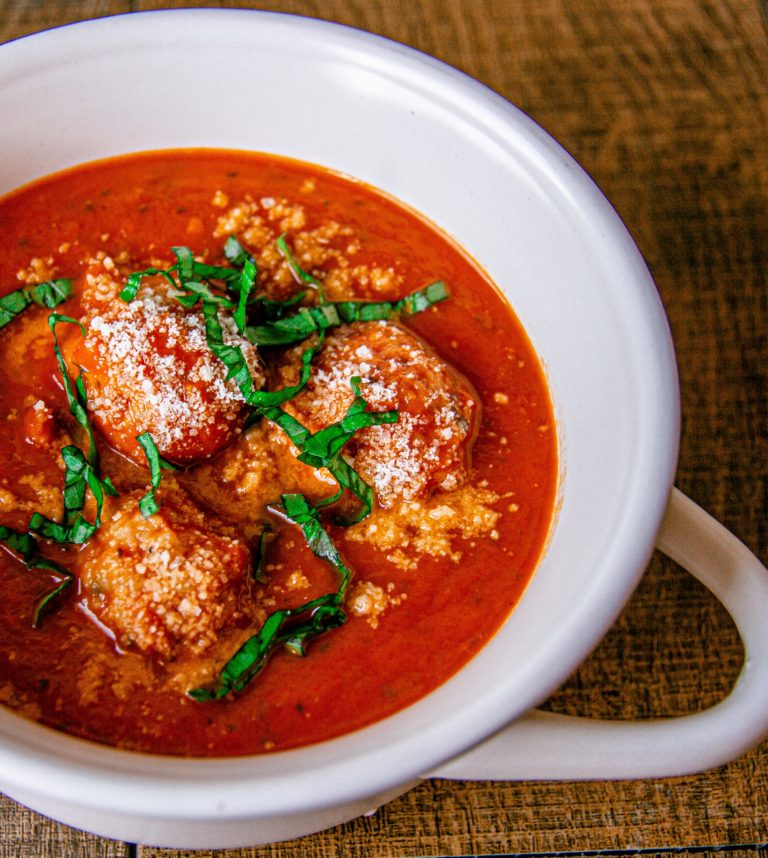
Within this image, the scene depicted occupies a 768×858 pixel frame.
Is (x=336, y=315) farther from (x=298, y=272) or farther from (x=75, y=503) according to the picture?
(x=75, y=503)

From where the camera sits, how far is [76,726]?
5.43 feet

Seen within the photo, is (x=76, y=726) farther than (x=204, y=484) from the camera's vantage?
No

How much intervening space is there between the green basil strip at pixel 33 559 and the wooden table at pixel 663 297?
582 millimetres

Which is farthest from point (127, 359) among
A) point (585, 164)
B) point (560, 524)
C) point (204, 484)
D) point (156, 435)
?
point (585, 164)

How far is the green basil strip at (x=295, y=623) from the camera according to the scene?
1708 millimetres

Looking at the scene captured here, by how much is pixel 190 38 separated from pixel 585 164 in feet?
3.66

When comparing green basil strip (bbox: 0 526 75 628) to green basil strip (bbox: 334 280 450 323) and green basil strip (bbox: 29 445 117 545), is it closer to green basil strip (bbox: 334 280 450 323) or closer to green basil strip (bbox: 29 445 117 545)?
green basil strip (bbox: 29 445 117 545)

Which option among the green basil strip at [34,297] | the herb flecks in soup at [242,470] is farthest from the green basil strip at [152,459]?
the green basil strip at [34,297]

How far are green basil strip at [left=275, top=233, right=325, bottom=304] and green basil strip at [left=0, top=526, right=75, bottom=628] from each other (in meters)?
0.77

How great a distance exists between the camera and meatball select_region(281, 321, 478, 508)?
1824 millimetres

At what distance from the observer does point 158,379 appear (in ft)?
5.88

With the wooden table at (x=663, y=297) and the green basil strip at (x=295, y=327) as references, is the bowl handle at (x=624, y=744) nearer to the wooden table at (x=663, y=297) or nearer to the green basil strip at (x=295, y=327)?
the wooden table at (x=663, y=297)

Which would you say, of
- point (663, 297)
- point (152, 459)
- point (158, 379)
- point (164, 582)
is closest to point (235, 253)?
point (158, 379)

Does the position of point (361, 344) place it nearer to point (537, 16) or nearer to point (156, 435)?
point (156, 435)
